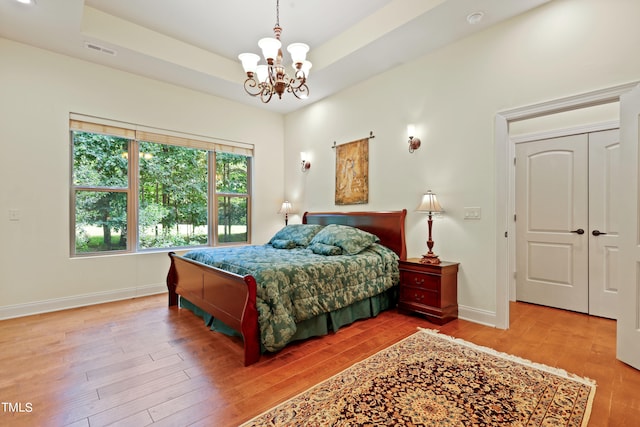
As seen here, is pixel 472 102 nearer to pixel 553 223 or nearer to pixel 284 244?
pixel 553 223

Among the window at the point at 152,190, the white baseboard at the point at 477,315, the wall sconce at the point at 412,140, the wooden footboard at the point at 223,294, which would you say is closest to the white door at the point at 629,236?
the white baseboard at the point at 477,315

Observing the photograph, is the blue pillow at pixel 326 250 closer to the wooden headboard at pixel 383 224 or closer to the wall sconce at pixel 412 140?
the wooden headboard at pixel 383 224

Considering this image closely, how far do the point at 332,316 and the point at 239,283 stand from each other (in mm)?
981

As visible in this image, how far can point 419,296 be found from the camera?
3.20m

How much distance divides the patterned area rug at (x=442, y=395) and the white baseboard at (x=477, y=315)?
2.36ft

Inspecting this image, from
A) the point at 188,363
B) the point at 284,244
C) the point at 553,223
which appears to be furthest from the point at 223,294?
the point at 553,223

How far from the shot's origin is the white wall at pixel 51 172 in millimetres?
3271

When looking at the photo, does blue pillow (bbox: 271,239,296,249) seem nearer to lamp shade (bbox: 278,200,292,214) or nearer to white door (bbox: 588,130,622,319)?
lamp shade (bbox: 278,200,292,214)

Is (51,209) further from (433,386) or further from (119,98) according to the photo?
(433,386)

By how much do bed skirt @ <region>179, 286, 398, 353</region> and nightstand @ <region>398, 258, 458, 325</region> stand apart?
0.73 ft

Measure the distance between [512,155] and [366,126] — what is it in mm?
1865

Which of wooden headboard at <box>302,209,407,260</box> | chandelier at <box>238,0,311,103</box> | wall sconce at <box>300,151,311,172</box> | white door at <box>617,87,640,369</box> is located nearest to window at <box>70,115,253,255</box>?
wall sconce at <box>300,151,311,172</box>

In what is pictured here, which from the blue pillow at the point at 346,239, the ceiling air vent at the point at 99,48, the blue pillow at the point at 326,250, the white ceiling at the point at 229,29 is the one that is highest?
the white ceiling at the point at 229,29

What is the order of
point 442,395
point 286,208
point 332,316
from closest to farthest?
point 442,395
point 332,316
point 286,208
